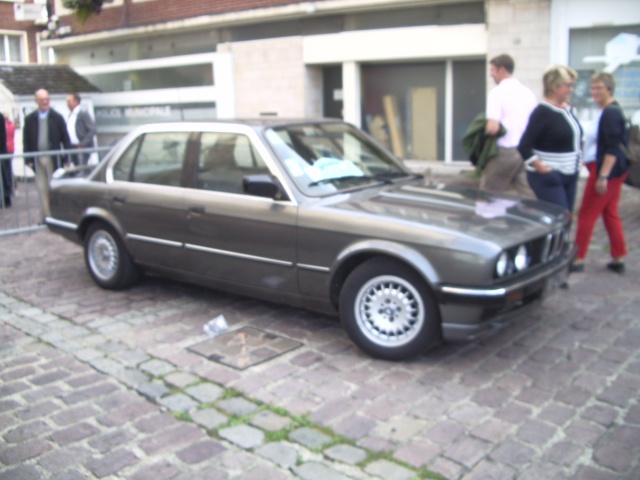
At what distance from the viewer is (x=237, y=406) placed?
173 inches

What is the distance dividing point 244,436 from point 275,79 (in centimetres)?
1315

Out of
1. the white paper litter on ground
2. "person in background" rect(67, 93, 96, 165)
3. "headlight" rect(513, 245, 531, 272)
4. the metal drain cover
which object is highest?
"person in background" rect(67, 93, 96, 165)

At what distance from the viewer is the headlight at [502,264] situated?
4.64 meters

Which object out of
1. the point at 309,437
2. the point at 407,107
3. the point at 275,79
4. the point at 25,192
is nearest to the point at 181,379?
the point at 309,437

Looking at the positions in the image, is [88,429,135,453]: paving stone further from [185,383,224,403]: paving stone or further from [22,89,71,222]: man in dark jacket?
[22,89,71,222]: man in dark jacket

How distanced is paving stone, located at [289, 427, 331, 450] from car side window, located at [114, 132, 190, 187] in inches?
113

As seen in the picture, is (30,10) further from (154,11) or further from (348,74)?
(348,74)

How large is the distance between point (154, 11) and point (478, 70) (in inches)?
356

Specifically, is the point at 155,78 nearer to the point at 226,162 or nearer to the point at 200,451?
the point at 226,162

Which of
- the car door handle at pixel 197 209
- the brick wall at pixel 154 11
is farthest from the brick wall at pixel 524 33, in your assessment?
the car door handle at pixel 197 209

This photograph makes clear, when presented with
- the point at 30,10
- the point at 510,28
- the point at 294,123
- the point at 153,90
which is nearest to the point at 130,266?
the point at 294,123

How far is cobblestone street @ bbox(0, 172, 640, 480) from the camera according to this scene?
3742mm

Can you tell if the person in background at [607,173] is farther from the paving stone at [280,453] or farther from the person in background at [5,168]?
the person in background at [5,168]

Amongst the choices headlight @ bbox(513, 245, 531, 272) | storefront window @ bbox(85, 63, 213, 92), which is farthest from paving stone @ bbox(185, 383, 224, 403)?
storefront window @ bbox(85, 63, 213, 92)
